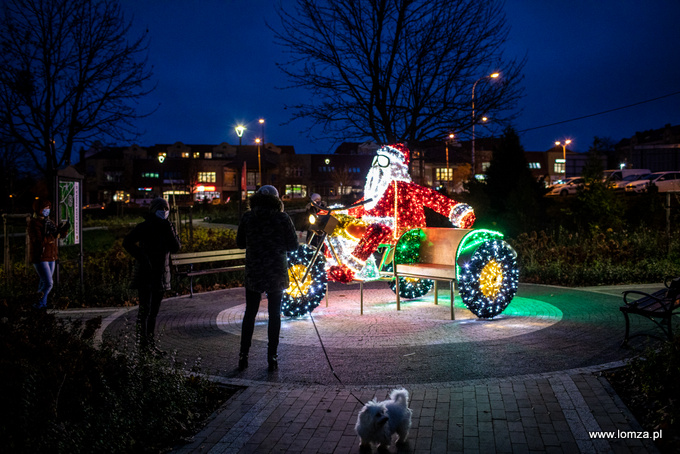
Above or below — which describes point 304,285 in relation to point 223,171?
below

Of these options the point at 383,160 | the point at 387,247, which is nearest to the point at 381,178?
the point at 383,160

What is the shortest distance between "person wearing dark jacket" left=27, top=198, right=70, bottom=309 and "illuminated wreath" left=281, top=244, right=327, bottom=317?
428 cm

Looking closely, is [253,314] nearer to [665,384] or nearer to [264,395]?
[264,395]

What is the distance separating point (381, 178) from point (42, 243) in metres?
5.70

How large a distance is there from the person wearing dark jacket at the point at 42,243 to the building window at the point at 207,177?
2720 inches

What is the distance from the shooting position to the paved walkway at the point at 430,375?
411 centimetres

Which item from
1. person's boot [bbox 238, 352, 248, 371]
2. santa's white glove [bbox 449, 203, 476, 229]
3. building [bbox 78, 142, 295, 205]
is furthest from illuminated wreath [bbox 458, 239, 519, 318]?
building [bbox 78, 142, 295, 205]

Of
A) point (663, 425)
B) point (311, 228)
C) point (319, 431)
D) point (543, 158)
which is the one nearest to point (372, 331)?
point (311, 228)

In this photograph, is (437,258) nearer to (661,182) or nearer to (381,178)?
(381,178)

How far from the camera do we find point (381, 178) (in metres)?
8.71

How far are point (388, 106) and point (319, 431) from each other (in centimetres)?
1056

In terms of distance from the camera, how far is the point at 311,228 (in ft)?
27.4

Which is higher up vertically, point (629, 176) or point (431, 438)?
point (629, 176)

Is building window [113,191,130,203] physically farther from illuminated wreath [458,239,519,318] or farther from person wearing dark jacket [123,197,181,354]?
illuminated wreath [458,239,519,318]
